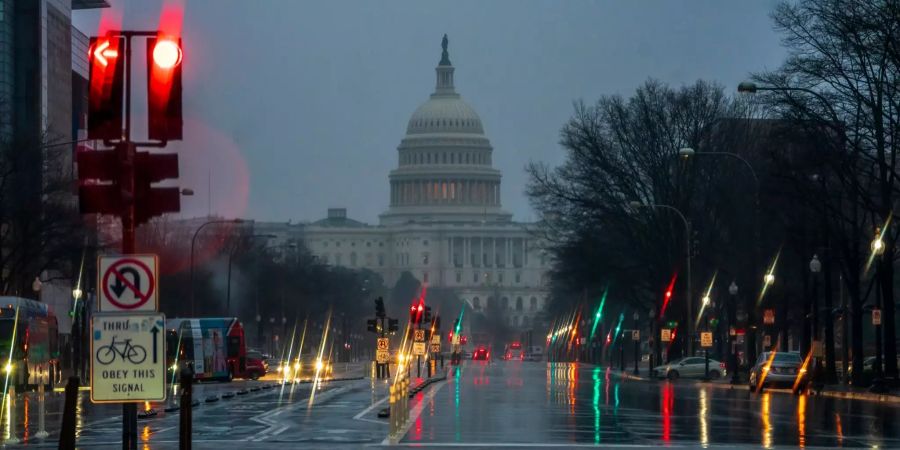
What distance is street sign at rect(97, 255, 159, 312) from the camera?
1377 centimetres

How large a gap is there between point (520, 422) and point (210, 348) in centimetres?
4333

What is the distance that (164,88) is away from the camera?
45.5ft

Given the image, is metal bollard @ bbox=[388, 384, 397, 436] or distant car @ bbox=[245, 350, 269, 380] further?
distant car @ bbox=[245, 350, 269, 380]

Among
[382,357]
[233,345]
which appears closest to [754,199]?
[382,357]

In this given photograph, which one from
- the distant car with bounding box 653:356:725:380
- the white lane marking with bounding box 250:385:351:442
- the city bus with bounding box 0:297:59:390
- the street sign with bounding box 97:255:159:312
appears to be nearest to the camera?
the street sign with bounding box 97:255:159:312

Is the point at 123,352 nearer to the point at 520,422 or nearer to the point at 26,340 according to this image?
the point at 520,422

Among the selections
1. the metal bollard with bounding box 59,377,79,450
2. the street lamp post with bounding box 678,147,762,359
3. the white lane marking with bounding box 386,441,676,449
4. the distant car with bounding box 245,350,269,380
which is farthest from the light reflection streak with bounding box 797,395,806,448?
the distant car with bounding box 245,350,269,380

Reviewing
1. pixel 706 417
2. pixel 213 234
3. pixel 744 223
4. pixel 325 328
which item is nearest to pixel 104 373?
pixel 706 417

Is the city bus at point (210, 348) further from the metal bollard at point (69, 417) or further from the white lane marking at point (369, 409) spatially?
the metal bollard at point (69, 417)

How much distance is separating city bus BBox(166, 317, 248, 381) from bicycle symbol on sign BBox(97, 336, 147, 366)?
57.3 meters

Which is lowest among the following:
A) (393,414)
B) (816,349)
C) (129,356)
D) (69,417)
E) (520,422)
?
(520,422)

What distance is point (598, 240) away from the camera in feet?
276

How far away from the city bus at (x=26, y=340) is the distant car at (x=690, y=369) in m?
28.8

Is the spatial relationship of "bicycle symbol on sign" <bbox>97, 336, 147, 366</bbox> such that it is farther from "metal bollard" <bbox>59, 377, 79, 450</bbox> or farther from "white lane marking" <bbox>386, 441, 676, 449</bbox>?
"white lane marking" <bbox>386, 441, 676, 449</bbox>
